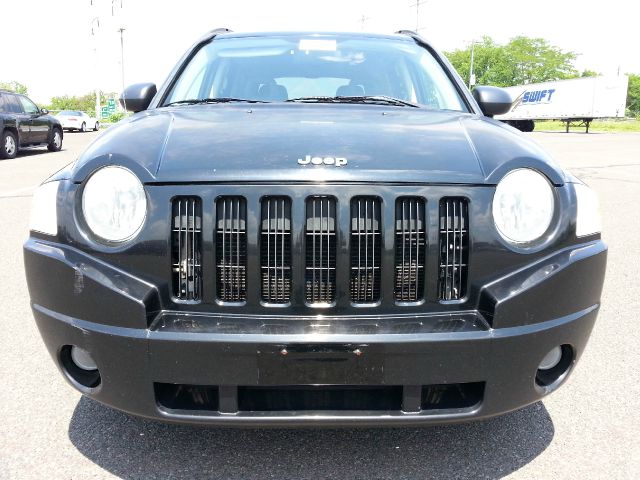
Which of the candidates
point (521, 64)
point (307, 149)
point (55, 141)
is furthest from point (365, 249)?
point (521, 64)

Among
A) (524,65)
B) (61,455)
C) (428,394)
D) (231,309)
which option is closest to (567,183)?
(428,394)

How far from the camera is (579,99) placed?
38719mm

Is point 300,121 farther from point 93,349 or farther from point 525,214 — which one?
point 93,349

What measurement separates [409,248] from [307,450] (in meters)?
0.91

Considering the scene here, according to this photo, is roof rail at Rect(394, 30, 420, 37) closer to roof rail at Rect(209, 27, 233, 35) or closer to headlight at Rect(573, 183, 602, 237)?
roof rail at Rect(209, 27, 233, 35)

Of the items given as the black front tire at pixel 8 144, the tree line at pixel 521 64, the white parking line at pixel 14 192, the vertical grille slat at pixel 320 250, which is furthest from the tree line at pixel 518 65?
the vertical grille slat at pixel 320 250

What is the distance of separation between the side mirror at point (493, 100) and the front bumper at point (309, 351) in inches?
61.2

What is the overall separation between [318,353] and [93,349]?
0.74 m

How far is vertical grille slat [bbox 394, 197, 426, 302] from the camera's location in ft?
6.38

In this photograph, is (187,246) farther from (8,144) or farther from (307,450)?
(8,144)

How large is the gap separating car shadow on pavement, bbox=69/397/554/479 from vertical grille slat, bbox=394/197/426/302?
691 millimetres

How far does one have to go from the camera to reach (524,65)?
291ft

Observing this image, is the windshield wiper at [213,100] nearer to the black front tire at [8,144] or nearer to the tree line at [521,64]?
the black front tire at [8,144]

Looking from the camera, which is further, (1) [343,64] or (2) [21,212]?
(2) [21,212]
